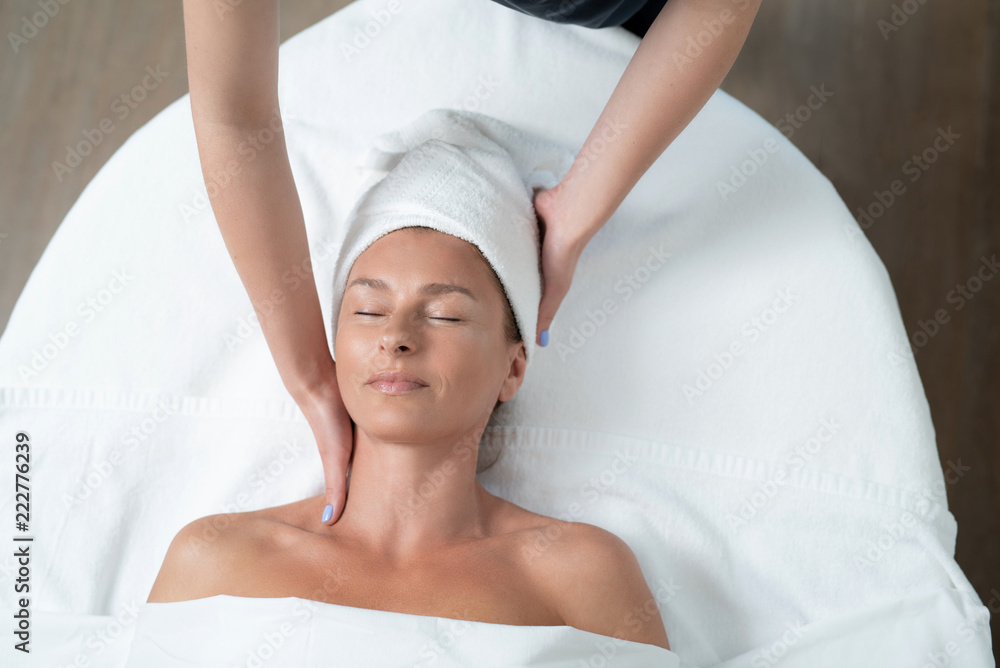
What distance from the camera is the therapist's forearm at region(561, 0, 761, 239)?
3.82 ft

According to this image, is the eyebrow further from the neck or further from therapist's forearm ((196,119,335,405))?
the neck

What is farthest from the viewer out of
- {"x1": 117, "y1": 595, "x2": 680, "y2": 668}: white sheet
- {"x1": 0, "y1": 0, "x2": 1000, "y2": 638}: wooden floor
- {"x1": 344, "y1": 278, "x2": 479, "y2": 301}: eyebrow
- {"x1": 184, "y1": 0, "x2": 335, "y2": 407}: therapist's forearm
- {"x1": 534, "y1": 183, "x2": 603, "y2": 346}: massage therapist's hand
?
{"x1": 0, "y1": 0, "x2": 1000, "y2": 638}: wooden floor

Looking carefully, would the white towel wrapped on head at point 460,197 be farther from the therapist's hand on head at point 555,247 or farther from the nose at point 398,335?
the nose at point 398,335

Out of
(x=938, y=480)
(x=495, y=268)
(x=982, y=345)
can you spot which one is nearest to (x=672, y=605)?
(x=938, y=480)

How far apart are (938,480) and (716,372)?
0.45 meters

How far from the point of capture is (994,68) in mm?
2406

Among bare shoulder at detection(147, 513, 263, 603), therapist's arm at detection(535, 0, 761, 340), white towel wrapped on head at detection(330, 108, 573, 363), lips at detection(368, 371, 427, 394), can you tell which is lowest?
bare shoulder at detection(147, 513, 263, 603)

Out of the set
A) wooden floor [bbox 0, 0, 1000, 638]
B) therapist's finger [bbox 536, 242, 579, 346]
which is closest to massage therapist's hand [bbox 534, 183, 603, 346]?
therapist's finger [bbox 536, 242, 579, 346]

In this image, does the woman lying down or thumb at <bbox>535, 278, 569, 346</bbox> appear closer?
the woman lying down

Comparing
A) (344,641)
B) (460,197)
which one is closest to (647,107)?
(460,197)

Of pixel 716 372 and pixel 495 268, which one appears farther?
pixel 716 372

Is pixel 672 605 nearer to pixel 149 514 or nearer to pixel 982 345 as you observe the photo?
pixel 149 514

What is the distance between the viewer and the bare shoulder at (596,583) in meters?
1.28

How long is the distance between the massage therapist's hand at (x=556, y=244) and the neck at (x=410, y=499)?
29 centimetres
